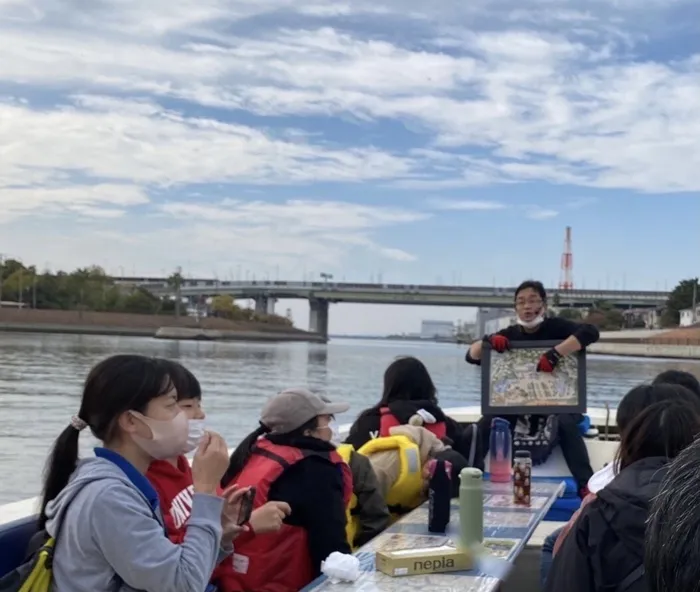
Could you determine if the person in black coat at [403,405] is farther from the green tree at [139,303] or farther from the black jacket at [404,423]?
the green tree at [139,303]

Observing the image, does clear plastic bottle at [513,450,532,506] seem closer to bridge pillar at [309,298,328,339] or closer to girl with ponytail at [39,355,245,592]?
girl with ponytail at [39,355,245,592]

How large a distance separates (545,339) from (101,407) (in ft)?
11.1

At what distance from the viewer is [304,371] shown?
3086 cm

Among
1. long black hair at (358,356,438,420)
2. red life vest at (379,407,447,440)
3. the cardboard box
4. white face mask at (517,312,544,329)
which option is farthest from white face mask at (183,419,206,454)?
white face mask at (517,312,544,329)

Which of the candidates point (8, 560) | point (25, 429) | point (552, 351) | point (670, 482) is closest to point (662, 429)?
point (670, 482)

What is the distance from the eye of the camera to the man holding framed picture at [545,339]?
16.0ft

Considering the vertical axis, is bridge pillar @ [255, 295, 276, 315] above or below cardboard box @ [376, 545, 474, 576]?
above

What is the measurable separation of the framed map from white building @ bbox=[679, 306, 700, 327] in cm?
7774

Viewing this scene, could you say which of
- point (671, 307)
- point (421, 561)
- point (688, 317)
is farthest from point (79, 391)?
point (671, 307)

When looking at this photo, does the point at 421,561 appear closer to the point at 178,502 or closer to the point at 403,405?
the point at 178,502

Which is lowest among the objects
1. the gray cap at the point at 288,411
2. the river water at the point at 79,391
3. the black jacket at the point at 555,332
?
the river water at the point at 79,391

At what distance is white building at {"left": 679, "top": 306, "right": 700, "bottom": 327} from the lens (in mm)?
78312

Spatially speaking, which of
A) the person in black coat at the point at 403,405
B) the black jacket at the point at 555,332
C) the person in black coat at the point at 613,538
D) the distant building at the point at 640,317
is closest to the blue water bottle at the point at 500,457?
the person in black coat at the point at 403,405

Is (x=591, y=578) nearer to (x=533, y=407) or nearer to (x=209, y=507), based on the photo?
(x=209, y=507)
